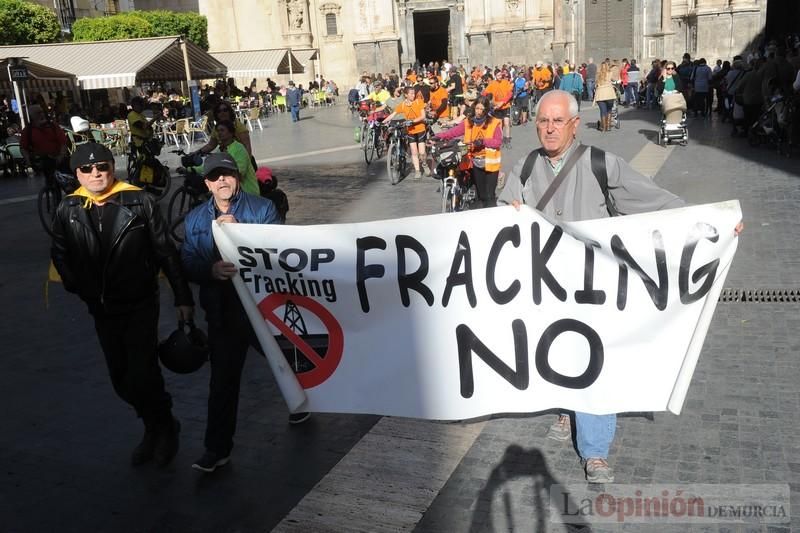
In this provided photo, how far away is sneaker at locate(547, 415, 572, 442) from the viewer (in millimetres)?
4360

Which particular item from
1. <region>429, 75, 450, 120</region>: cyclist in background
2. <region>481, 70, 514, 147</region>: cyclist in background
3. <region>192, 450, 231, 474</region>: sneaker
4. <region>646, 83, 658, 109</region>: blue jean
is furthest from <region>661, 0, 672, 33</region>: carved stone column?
<region>192, 450, 231, 474</region>: sneaker

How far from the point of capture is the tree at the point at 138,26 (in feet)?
169

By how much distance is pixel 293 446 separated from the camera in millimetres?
4594

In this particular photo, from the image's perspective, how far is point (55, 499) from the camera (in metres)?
4.18

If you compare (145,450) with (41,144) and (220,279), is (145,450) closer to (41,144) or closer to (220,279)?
(220,279)

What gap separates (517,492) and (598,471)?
415mm

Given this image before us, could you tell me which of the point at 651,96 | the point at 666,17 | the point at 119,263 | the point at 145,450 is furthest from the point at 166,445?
the point at 666,17

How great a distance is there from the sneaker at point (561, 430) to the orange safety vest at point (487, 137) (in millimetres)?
5913

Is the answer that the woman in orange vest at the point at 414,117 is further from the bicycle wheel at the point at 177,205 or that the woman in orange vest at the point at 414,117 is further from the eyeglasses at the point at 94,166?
the eyeglasses at the point at 94,166

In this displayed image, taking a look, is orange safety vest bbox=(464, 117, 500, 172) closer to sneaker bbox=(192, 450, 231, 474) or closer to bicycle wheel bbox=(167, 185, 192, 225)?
bicycle wheel bbox=(167, 185, 192, 225)

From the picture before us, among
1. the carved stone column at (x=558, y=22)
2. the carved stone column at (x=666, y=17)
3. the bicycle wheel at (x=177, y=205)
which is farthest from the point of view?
the carved stone column at (x=558, y=22)

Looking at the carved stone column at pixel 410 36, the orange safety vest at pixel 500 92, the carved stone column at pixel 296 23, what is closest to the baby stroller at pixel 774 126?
the orange safety vest at pixel 500 92

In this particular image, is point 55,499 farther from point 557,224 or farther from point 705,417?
point 705,417

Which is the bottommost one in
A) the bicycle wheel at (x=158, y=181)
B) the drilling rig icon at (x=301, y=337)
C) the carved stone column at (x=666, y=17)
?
the bicycle wheel at (x=158, y=181)
